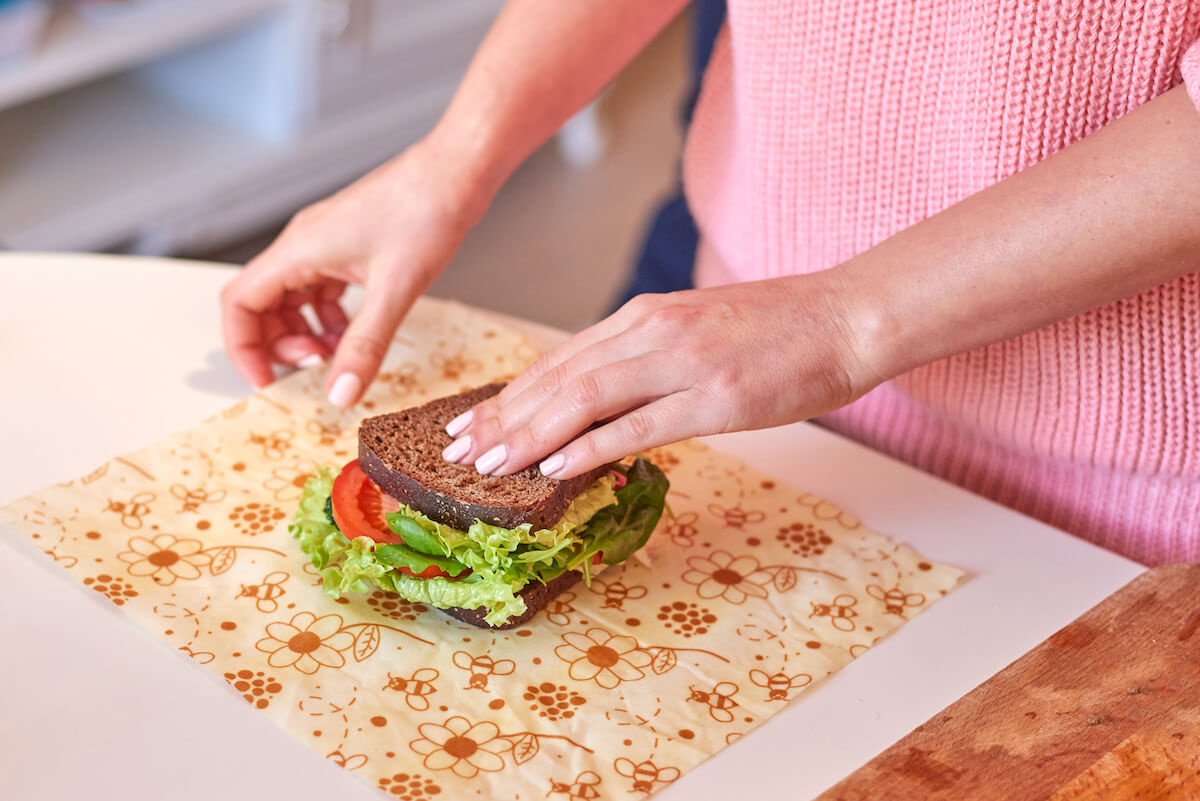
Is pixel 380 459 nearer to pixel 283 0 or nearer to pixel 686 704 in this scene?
pixel 686 704

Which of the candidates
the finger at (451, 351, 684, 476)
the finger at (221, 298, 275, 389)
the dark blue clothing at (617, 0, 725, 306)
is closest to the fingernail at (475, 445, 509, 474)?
the finger at (451, 351, 684, 476)

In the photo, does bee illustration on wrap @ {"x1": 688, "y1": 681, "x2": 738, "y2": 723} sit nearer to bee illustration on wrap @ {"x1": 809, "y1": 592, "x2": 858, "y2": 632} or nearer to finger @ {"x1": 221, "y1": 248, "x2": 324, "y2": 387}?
bee illustration on wrap @ {"x1": 809, "y1": 592, "x2": 858, "y2": 632}

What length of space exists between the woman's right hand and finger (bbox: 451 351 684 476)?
1.11ft

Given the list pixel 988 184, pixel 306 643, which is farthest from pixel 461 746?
pixel 988 184

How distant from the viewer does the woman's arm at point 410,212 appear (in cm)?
140

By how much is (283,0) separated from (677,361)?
2426mm

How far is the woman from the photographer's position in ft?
3.43

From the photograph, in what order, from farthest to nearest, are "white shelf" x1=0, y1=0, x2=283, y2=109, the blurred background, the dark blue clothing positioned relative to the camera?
the blurred background, "white shelf" x1=0, y1=0, x2=283, y2=109, the dark blue clothing

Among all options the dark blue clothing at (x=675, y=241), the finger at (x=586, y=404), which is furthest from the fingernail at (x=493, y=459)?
the dark blue clothing at (x=675, y=241)

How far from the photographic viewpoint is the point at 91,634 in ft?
3.39

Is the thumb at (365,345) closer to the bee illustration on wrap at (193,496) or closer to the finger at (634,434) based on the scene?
the bee illustration on wrap at (193,496)

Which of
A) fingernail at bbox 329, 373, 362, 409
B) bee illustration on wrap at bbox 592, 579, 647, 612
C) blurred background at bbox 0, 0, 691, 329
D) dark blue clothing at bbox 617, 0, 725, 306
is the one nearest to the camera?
bee illustration on wrap at bbox 592, 579, 647, 612

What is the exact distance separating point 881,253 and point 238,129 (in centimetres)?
262

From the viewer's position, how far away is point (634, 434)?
1.06m
